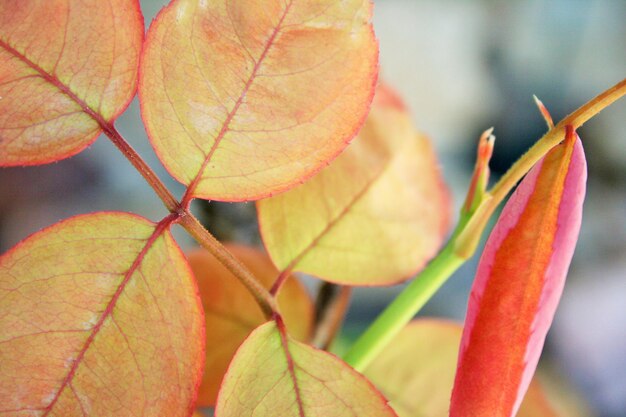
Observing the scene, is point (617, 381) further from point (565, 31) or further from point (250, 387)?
point (250, 387)

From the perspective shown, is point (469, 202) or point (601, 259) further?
point (601, 259)

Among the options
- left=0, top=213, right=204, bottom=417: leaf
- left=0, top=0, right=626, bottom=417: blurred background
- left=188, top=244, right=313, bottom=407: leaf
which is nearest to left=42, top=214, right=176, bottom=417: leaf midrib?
left=0, top=213, right=204, bottom=417: leaf

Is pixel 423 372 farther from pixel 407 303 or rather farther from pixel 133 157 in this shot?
pixel 133 157

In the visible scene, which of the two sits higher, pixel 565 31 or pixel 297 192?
pixel 297 192

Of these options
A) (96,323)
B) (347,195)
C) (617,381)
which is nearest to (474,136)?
(617,381)

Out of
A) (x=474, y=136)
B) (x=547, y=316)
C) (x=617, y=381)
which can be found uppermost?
(x=547, y=316)

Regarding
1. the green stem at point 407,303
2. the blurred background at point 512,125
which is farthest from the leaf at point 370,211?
the blurred background at point 512,125

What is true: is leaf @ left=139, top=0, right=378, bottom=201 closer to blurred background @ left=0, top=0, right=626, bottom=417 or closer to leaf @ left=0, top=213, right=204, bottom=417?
leaf @ left=0, top=213, right=204, bottom=417

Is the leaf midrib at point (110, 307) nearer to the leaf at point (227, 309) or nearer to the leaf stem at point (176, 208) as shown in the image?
the leaf stem at point (176, 208)
